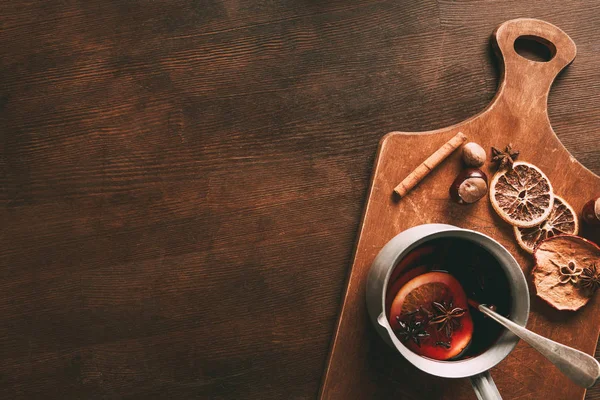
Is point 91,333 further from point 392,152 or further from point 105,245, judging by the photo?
point 392,152

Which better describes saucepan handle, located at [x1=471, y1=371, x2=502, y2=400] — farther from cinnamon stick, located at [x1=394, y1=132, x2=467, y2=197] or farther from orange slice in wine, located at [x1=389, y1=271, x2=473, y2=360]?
cinnamon stick, located at [x1=394, y1=132, x2=467, y2=197]

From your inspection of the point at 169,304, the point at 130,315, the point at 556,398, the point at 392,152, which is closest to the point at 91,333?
the point at 130,315

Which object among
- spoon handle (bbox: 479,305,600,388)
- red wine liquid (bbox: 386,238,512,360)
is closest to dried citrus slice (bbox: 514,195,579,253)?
red wine liquid (bbox: 386,238,512,360)

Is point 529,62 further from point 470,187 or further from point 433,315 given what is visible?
point 433,315

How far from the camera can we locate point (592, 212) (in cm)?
123

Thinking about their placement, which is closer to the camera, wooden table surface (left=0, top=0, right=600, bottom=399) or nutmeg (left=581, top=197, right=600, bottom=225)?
nutmeg (left=581, top=197, right=600, bottom=225)

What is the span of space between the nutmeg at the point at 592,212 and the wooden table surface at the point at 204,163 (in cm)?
28

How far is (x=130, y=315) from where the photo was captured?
1411 mm

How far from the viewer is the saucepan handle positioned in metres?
0.93

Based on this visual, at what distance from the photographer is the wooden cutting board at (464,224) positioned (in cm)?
118

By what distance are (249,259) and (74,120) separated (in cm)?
68

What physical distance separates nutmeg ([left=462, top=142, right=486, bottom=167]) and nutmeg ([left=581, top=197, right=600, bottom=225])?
0.98 feet

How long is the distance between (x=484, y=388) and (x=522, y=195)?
1.73 feet

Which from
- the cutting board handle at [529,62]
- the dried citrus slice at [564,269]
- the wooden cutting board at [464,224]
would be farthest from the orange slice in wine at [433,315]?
the cutting board handle at [529,62]
